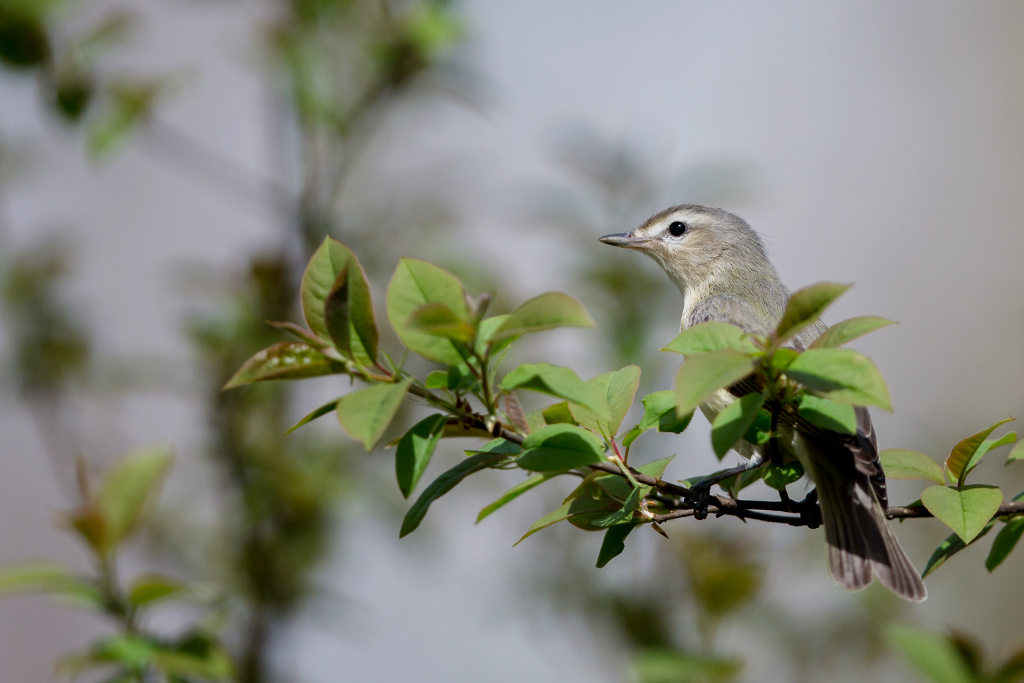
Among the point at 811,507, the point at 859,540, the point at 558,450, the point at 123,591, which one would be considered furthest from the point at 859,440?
the point at 123,591

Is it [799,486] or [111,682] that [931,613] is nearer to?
[799,486]

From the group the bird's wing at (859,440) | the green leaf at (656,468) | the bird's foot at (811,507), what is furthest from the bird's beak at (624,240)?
the green leaf at (656,468)

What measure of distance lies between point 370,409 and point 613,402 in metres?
0.43

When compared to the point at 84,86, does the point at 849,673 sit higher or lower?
lower

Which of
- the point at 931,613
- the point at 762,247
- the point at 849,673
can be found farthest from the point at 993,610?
the point at 762,247

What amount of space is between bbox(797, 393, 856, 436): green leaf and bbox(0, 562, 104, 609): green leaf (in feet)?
3.58

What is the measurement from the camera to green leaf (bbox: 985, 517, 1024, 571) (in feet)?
3.92

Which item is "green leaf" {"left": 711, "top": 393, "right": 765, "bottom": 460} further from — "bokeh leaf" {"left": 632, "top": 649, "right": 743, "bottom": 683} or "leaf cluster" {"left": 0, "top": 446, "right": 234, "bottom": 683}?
"leaf cluster" {"left": 0, "top": 446, "right": 234, "bottom": 683}

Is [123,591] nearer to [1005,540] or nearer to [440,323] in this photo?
[440,323]

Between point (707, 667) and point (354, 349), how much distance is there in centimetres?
82

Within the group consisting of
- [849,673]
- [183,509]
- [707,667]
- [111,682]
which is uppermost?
[707,667]

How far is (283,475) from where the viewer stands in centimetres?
271

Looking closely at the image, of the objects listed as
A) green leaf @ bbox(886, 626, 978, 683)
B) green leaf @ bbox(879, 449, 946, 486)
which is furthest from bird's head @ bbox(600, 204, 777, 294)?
green leaf @ bbox(886, 626, 978, 683)

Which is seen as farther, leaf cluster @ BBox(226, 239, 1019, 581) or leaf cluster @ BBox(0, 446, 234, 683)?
leaf cluster @ BBox(0, 446, 234, 683)
